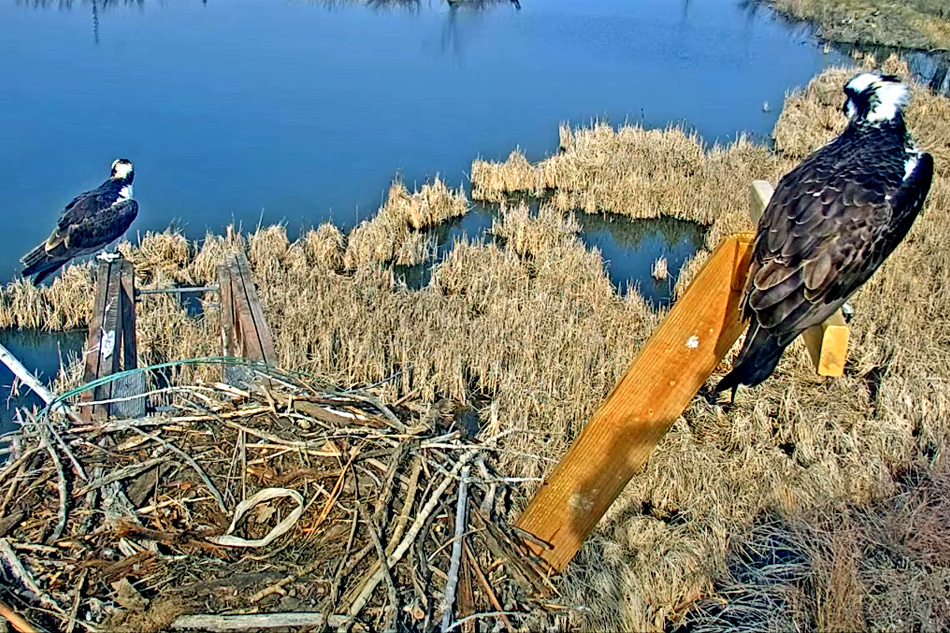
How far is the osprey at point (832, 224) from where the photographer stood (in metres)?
2.76

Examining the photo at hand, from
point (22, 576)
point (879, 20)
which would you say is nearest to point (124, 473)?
point (22, 576)

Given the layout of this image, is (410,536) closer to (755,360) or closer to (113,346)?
(755,360)

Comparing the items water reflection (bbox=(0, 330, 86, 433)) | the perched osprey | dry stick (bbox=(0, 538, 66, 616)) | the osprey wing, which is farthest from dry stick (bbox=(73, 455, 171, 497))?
water reflection (bbox=(0, 330, 86, 433))

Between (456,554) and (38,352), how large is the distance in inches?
305

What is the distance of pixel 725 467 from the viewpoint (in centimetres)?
653

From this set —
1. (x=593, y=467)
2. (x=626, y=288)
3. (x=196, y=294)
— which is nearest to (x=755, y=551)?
(x=593, y=467)

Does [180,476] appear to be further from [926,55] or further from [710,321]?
[926,55]

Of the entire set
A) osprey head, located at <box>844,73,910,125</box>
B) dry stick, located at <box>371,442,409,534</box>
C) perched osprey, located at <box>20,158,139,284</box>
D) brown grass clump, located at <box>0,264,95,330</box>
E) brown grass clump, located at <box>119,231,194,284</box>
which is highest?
osprey head, located at <box>844,73,910,125</box>

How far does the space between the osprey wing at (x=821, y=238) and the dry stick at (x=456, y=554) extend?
124cm

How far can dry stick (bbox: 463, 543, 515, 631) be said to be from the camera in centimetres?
279

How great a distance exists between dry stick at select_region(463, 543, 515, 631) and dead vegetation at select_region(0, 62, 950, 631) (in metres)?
0.34

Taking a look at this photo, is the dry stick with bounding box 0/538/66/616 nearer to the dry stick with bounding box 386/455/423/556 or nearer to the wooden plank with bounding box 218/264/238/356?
the dry stick with bounding box 386/455/423/556

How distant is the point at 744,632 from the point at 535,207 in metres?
9.71

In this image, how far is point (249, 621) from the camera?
9.02ft
